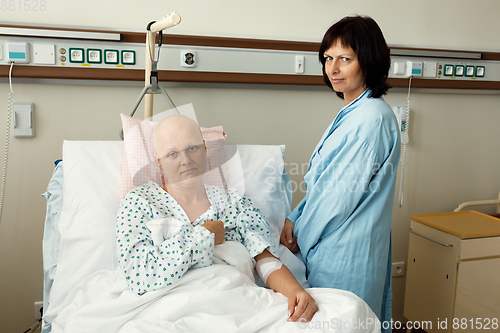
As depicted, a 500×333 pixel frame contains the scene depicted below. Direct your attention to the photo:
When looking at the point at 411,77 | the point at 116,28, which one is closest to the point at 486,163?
the point at 411,77

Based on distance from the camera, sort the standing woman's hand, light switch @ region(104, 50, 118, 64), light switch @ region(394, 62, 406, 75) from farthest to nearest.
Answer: light switch @ region(394, 62, 406, 75), light switch @ region(104, 50, 118, 64), the standing woman's hand

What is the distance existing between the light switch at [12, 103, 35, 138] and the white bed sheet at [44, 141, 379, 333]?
17.3 inches

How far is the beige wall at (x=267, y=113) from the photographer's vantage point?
70.1 inches

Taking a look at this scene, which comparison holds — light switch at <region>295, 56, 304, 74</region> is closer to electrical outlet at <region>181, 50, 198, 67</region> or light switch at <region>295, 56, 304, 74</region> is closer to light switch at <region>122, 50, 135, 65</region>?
electrical outlet at <region>181, 50, 198, 67</region>

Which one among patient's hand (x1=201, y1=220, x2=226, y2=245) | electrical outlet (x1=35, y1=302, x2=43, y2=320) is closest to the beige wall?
electrical outlet (x1=35, y1=302, x2=43, y2=320)

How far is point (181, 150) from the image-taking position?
117cm

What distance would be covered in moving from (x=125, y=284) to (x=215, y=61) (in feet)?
3.82

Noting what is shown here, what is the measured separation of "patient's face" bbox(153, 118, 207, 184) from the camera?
116cm

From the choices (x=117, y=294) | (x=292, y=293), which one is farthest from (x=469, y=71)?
(x=117, y=294)

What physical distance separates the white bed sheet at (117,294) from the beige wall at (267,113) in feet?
1.51

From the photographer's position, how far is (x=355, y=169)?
1.32 metres

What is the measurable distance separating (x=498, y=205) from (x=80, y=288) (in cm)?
241

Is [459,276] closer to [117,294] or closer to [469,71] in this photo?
[469,71]

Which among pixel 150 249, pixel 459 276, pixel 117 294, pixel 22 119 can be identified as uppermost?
pixel 22 119
